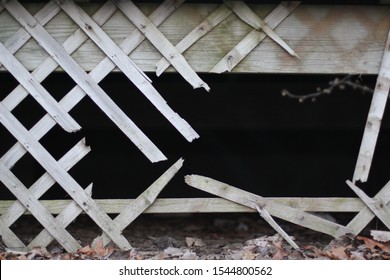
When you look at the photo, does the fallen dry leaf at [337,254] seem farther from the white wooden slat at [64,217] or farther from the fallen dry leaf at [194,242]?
the white wooden slat at [64,217]

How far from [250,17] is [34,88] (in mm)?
1578

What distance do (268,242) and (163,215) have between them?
242 cm

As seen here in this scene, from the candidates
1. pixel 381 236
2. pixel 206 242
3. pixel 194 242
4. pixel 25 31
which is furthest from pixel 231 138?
pixel 25 31

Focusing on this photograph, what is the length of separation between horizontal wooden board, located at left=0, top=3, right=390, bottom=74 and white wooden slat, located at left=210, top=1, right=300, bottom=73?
0.13ft

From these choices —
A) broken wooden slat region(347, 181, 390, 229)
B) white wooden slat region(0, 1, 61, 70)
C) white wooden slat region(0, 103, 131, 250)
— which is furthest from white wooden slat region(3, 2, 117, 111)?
broken wooden slat region(347, 181, 390, 229)

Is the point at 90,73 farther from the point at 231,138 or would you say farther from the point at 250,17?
the point at 231,138

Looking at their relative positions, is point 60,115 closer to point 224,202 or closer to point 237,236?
point 224,202

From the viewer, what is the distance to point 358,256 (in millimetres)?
3854

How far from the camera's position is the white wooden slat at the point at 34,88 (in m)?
4.05

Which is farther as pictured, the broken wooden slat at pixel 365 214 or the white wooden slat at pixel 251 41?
the broken wooden slat at pixel 365 214

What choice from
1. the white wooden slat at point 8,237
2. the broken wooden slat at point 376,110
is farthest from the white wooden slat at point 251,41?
the white wooden slat at point 8,237

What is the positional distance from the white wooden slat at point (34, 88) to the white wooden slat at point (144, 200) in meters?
0.66

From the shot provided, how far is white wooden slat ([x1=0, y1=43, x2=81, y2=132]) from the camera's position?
13.3 feet
